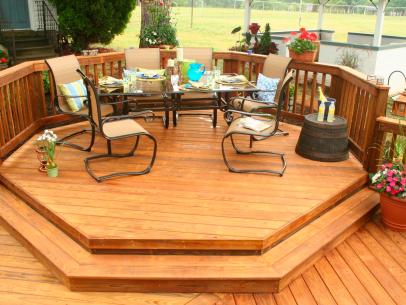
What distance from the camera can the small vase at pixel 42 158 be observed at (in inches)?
148

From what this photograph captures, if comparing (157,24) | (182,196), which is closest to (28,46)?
(157,24)

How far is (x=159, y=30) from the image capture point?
6875 mm

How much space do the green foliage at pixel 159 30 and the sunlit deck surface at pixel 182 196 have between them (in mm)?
2781

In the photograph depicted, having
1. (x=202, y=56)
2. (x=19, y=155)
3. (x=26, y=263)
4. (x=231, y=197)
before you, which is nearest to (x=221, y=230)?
(x=231, y=197)

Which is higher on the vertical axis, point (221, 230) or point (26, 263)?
point (221, 230)

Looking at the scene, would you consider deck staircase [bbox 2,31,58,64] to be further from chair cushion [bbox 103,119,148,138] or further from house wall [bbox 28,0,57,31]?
chair cushion [bbox 103,119,148,138]

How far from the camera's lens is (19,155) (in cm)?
423

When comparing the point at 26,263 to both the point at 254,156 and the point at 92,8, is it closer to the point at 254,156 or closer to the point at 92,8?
the point at 254,156

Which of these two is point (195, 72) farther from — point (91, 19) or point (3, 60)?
point (91, 19)

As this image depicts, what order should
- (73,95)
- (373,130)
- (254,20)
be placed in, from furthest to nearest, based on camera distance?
1. (254,20)
2. (73,95)
3. (373,130)

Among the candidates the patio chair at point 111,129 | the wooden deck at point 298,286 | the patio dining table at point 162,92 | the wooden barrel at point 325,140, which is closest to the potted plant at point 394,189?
the wooden deck at point 298,286

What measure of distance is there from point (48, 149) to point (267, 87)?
254 centimetres

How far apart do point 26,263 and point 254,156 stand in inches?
93.2

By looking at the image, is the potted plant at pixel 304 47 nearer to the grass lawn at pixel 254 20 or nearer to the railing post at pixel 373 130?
the railing post at pixel 373 130
